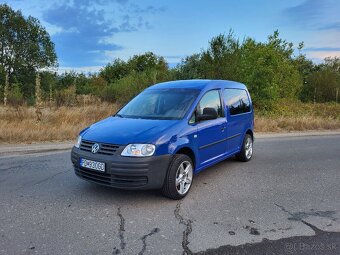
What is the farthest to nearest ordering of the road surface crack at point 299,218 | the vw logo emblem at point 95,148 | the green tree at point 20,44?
1. the green tree at point 20,44
2. the vw logo emblem at point 95,148
3. the road surface crack at point 299,218

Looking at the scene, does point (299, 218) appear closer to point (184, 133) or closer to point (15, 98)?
point (184, 133)

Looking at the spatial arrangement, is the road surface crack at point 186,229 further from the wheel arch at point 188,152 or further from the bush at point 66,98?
the bush at point 66,98

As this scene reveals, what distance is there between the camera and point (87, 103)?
680 inches

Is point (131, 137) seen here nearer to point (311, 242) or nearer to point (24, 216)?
point (24, 216)

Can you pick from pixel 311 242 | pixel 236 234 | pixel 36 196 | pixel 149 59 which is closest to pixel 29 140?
pixel 36 196

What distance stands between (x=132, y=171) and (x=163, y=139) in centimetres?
63

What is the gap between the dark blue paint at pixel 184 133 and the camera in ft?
15.4

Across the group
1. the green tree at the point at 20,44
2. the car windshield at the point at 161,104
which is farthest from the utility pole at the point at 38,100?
the green tree at the point at 20,44

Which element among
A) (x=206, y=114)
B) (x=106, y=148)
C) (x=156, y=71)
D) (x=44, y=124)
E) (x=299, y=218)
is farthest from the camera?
(x=156, y=71)

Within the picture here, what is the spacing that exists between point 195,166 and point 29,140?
6.88 meters

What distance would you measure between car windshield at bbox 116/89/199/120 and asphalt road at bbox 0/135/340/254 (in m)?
1.32

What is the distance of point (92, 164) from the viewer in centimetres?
476

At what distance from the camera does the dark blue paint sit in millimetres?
4699

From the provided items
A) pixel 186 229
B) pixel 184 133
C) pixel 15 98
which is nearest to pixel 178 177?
pixel 184 133
